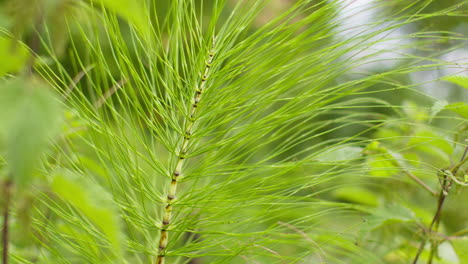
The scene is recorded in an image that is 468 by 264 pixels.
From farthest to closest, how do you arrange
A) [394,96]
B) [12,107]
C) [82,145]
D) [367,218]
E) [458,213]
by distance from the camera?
[458,213] → [394,96] → [82,145] → [367,218] → [12,107]

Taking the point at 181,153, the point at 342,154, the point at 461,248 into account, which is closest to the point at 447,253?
the point at 461,248

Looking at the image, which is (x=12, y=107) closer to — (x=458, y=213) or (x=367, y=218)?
(x=367, y=218)

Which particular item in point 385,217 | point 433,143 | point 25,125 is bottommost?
point 25,125

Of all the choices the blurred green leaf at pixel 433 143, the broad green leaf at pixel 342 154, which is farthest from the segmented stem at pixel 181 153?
the blurred green leaf at pixel 433 143

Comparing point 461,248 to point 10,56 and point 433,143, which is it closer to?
point 433,143

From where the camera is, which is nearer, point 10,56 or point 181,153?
point 10,56

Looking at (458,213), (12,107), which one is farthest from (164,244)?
(458,213)

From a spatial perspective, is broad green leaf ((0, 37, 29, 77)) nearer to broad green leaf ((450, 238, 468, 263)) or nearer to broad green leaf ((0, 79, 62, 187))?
broad green leaf ((0, 79, 62, 187))

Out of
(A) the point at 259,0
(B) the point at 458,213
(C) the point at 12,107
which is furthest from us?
(B) the point at 458,213
